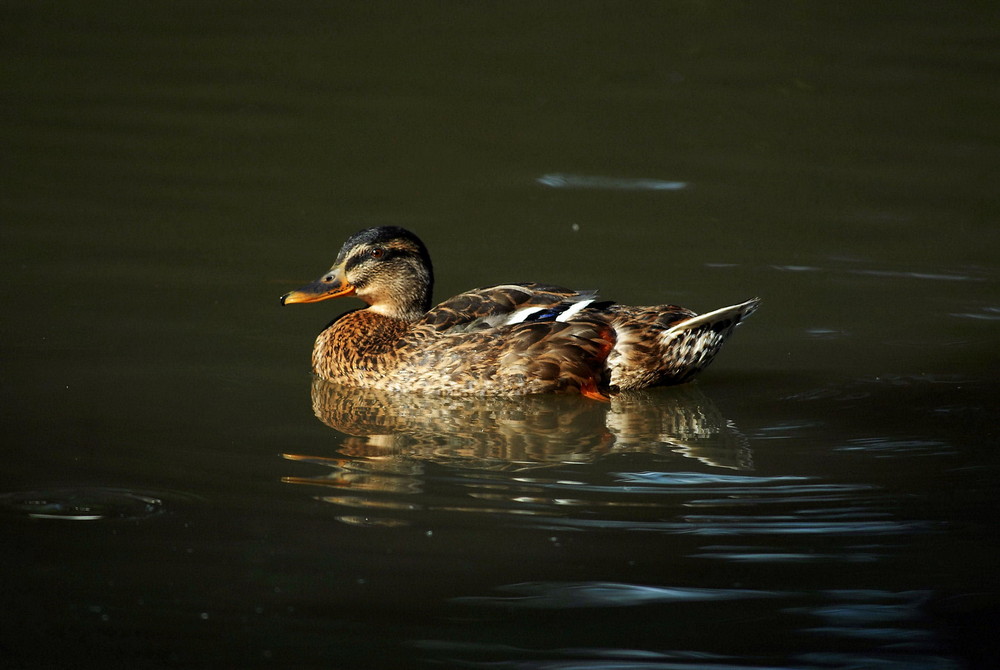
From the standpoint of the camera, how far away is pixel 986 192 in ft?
39.8

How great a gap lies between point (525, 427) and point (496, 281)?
2821mm

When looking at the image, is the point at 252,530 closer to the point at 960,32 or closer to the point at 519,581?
the point at 519,581

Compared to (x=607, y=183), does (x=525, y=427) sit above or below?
below

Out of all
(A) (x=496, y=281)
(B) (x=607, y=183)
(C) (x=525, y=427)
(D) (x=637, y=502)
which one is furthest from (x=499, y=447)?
(B) (x=607, y=183)

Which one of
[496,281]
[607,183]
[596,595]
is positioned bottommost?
[596,595]

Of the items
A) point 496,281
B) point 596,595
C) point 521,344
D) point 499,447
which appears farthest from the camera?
point 496,281

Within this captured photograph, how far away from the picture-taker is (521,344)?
309 inches

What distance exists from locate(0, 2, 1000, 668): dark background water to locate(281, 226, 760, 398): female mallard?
23 centimetres

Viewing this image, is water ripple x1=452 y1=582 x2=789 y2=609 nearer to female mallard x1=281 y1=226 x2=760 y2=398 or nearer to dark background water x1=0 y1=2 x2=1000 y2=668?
dark background water x1=0 y1=2 x2=1000 y2=668

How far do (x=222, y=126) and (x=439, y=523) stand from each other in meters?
8.33

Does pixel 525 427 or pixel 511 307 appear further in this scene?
pixel 511 307

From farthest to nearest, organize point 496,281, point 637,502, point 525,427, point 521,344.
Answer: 1. point 496,281
2. point 521,344
3. point 525,427
4. point 637,502

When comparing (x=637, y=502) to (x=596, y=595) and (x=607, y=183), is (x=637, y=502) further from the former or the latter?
(x=607, y=183)

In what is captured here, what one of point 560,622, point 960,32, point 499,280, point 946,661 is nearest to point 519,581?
point 560,622
